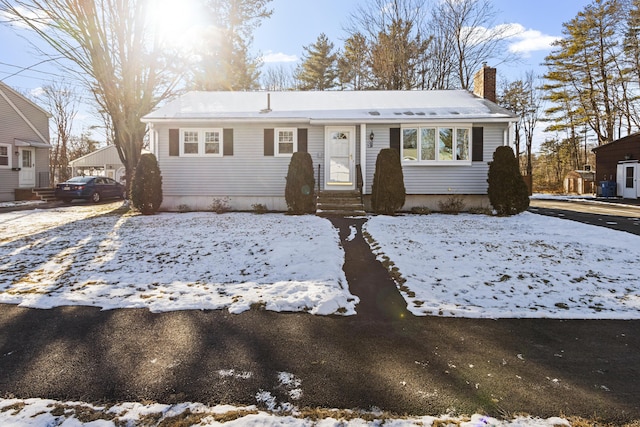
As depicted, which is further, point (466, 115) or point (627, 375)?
point (466, 115)

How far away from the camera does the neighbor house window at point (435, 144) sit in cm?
1252

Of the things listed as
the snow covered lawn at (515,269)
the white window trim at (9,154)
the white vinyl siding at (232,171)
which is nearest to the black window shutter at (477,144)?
the snow covered lawn at (515,269)

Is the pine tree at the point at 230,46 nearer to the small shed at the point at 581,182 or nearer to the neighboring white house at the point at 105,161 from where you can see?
the neighboring white house at the point at 105,161

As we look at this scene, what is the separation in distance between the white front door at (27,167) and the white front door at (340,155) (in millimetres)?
16930

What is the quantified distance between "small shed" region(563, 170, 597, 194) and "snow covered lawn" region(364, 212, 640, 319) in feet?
67.2

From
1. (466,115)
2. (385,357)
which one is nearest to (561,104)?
(466,115)

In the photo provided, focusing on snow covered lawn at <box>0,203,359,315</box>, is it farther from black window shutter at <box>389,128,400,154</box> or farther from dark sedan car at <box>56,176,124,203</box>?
dark sedan car at <box>56,176,124,203</box>

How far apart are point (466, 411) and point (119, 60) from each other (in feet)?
51.5

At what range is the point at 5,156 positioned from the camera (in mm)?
18078

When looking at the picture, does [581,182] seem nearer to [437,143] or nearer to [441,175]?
[441,175]

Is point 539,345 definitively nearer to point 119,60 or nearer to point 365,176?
point 365,176

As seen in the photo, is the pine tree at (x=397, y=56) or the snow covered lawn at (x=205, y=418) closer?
the snow covered lawn at (x=205, y=418)

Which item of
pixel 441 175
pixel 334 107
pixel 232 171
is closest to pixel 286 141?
pixel 232 171

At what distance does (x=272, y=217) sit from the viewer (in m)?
10.7
